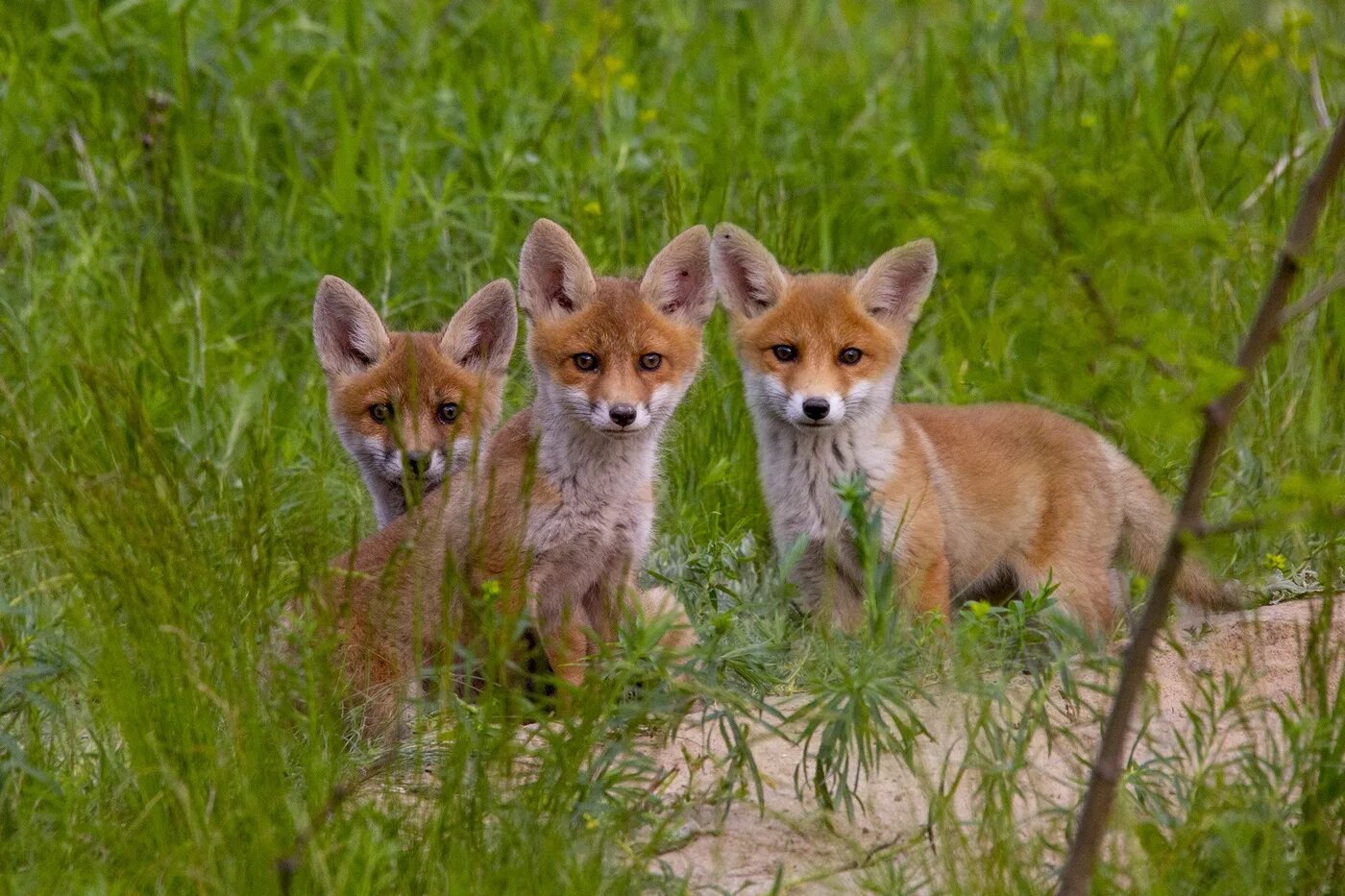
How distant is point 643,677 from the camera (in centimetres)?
333

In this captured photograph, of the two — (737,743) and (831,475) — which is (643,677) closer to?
(737,743)

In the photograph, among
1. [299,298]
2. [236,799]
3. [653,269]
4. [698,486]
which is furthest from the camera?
[299,298]

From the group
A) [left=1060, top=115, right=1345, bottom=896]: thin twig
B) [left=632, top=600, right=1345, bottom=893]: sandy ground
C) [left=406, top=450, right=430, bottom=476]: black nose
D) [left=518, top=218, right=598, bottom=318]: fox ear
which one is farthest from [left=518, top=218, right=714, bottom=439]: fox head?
[left=1060, top=115, right=1345, bottom=896]: thin twig

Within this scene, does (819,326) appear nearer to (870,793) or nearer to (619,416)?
(619,416)

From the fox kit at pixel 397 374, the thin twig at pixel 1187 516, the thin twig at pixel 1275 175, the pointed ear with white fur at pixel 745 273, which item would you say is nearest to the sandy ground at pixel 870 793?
the thin twig at pixel 1187 516

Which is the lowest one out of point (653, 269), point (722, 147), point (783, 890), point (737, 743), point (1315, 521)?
point (783, 890)

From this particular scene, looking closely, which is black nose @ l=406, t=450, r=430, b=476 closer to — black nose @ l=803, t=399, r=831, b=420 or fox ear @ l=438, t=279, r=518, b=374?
fox ear @ l=438, t=279, r=518, b=374

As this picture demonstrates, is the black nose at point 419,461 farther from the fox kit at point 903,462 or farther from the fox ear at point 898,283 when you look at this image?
the fox ear at point 898,283

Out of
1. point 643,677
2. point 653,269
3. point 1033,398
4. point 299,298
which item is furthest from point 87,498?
point 1033,398

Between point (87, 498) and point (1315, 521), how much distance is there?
2167 millimetres

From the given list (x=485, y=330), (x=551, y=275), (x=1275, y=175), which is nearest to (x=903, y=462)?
(x=551, y=275)

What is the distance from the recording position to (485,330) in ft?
15.9

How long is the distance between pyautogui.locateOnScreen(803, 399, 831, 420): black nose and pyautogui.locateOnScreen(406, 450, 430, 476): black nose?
1056mm

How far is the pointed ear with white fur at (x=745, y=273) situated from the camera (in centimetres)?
482
